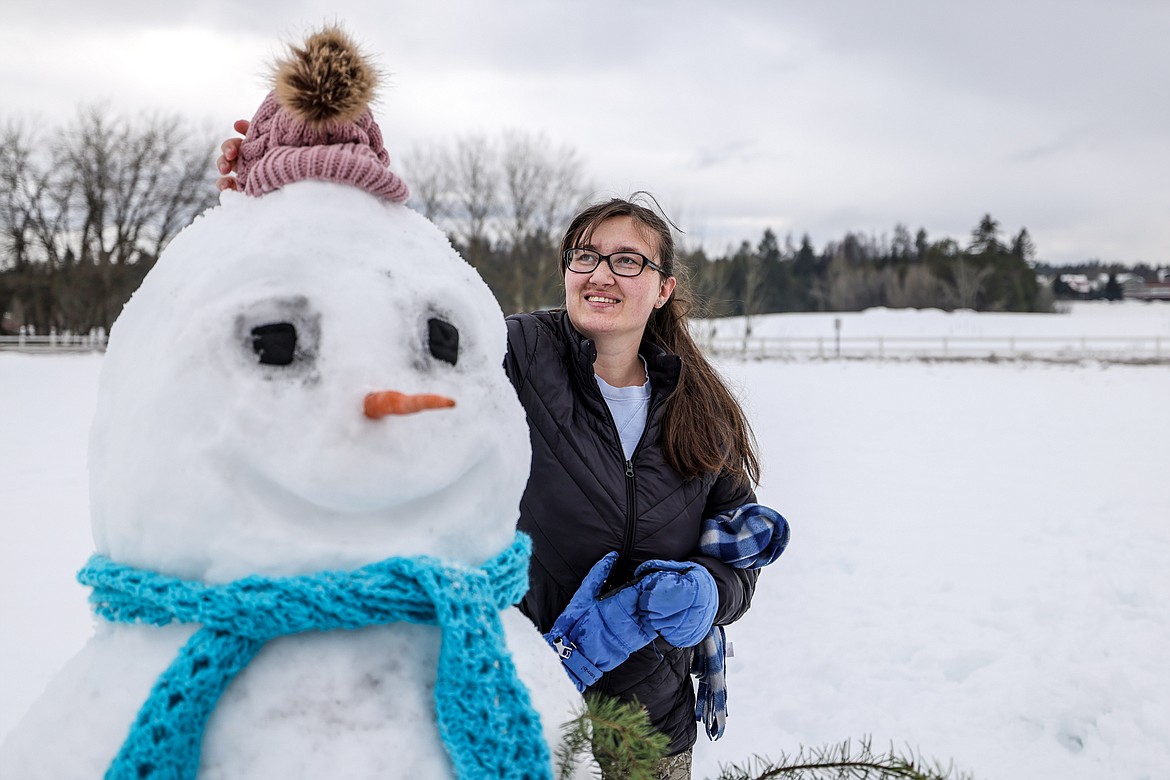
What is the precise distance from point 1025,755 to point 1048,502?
4338mm

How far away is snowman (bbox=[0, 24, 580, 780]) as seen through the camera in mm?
938

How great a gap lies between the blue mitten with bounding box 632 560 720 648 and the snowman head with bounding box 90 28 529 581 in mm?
684

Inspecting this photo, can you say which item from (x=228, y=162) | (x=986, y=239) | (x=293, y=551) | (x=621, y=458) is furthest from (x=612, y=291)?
(x=986, y=239)

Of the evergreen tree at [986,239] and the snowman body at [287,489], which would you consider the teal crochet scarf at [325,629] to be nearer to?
the snowman body at [287,489]

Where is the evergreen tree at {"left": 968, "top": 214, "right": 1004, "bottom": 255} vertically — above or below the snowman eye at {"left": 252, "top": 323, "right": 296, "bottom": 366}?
above

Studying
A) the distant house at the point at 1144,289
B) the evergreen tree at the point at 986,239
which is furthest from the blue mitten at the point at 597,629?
the distant house at the point at 1144,289

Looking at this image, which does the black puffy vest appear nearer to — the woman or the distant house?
the woman

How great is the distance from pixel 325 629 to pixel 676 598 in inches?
36.7

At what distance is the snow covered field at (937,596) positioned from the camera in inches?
139

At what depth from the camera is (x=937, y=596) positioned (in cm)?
501

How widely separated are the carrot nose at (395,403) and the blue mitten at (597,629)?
34.8 inches

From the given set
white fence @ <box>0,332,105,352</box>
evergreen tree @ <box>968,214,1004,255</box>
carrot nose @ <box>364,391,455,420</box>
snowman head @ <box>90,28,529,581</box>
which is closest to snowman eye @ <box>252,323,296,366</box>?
snowman head @ <box>90,28,529,581</box>

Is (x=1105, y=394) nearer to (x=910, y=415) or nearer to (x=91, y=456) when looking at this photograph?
(x=910, y=415)

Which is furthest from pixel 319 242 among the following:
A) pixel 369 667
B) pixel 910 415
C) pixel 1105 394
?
pixel 1105 394
